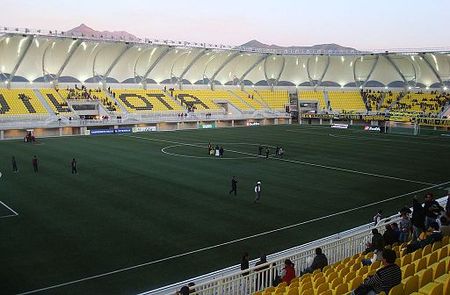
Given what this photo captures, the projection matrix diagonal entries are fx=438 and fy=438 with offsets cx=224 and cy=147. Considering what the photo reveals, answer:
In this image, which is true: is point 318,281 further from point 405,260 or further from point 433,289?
point 433,289

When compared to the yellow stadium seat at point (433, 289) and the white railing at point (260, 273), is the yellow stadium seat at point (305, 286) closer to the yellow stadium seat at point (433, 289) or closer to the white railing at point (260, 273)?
the white railing at point (260, 273)

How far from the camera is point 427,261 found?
922 cm

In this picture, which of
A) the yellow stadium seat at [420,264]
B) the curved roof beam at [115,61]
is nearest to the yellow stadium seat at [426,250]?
the yellow stadium seat at [420,264]

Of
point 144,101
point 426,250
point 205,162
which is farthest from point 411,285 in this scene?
point 144,101

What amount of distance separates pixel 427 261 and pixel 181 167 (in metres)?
24.2

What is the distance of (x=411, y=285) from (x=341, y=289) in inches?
53.1

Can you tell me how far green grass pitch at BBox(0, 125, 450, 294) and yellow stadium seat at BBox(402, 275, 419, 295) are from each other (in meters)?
7.91

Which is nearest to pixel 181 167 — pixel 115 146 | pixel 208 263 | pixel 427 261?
pixel 115 146

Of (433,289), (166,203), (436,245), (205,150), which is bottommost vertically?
(166,203)

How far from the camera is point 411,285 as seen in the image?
7297 millimetres

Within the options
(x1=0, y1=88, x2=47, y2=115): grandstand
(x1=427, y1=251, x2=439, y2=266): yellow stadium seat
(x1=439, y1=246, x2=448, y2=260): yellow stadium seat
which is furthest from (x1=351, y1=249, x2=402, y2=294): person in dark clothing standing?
(x1=0, y1=88, x2=47, y2=115): grandstand

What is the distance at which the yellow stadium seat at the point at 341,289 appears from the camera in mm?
8070

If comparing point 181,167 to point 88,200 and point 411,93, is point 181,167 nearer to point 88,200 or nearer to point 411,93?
point 88,200

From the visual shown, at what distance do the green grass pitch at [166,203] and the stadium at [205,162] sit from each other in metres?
0.11
